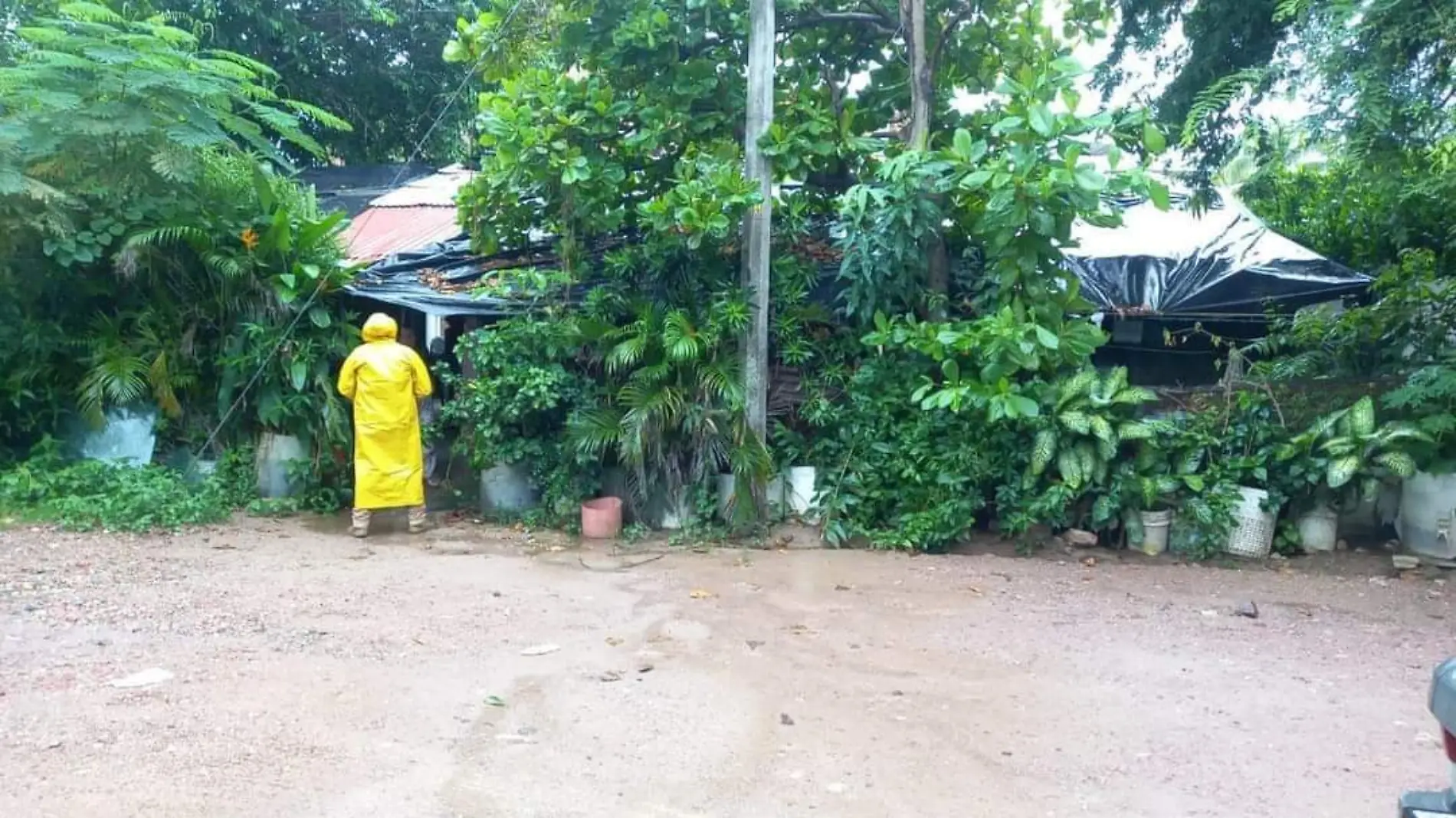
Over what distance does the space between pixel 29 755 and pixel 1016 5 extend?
27.3ft

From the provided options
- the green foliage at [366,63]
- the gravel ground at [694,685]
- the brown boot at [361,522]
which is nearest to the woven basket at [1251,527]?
the gravel ground at [694,685]

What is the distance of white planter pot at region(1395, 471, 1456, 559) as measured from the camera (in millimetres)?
7758

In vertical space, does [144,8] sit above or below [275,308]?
above

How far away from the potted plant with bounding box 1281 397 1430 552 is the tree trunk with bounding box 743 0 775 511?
147 inches

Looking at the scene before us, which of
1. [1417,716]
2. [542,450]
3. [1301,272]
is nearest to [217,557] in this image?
[542,450]

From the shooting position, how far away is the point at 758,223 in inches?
334

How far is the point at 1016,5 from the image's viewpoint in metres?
9.14

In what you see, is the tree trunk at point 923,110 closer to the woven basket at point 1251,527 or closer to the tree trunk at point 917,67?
the tree trunk at point 917,67

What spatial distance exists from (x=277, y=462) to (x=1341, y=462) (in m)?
7.97

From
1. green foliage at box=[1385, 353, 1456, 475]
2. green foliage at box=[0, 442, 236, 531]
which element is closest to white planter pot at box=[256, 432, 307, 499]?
green foliage at box=[0, 442, 236, 531]

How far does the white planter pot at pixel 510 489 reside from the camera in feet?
29.4

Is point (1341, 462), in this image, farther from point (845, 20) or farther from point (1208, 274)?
point (845, 20)

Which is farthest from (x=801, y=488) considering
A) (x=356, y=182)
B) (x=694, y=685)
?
(x=356, y=182)

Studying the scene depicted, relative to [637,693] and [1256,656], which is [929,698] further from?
[1256,656]
